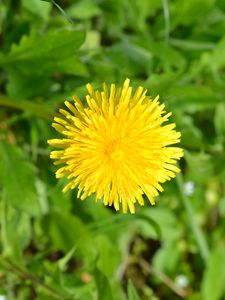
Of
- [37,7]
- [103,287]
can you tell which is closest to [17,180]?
[103,287]

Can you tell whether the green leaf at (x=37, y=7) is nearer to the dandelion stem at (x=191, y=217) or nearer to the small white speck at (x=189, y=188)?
the dandelion stem at (x=191, y=217)

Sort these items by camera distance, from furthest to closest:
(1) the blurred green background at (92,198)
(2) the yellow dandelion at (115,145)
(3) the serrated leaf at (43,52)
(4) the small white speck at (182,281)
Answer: (4) the small white speck at (182,281) < (1) the blurred green background at (92,198) < (3) the serrated leaf at (43,52) < (2) the yellow dandelion at (115,145)

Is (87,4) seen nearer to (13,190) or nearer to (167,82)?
(167,82)

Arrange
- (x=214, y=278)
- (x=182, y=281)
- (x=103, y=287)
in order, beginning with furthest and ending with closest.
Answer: (x=182, y=281) < (x=214, y=278) < (x=103, y=287)

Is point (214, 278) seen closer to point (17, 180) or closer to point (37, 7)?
point (17, 180)

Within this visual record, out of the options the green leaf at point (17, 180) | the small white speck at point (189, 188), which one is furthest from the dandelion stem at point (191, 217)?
the green leaf at point (17, 180)

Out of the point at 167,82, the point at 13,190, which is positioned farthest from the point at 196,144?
the point at 13,190
